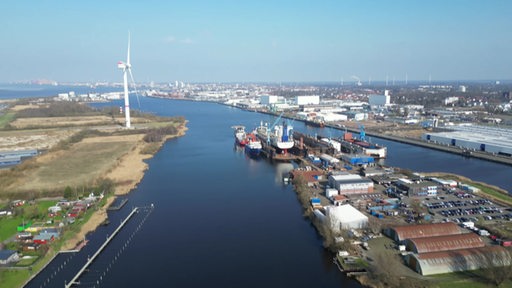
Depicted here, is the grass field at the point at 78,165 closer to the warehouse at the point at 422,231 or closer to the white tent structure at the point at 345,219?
the white tent structure at the point at 345,219

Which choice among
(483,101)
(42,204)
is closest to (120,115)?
(42,204)

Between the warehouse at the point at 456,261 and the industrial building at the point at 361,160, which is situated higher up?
the industrial building at the point at 361,160

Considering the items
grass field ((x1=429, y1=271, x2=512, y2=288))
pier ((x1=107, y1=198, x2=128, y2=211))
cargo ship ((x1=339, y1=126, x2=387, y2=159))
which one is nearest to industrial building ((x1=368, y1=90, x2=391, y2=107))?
cargo ship ((x1=339, y1=126, x2=387, y2=159))

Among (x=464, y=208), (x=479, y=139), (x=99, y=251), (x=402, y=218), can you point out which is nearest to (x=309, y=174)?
(x=402, y=218)

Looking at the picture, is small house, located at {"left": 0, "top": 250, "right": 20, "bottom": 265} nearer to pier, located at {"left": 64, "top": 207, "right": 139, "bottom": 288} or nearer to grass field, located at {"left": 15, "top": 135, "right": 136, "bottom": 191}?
pier, located at {"left": 64, "top": 207, "right": 139, "bottom": 288}

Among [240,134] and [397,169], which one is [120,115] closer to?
[240,134]

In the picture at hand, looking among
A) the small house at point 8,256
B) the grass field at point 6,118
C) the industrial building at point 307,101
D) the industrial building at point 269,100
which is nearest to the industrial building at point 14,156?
the small house at point 8,256

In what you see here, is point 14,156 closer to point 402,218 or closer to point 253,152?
point 253,152

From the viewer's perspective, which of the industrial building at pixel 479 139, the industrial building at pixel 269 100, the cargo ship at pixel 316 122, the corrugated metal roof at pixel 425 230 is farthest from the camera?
the industrial building at pixel 269 100
